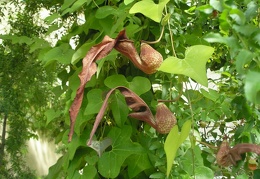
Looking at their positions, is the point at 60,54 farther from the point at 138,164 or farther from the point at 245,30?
the point at 245,30

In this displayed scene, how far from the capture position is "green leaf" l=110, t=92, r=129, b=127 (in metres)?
0.73

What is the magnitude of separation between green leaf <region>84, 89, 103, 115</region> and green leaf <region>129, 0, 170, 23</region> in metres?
0.21

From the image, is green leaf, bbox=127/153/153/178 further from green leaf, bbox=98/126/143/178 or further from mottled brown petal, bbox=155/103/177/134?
mottled brown petal, bbox=155/103/177/134

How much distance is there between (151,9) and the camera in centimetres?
54

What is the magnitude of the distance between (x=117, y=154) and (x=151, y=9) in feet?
0.96

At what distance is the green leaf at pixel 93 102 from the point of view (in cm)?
71

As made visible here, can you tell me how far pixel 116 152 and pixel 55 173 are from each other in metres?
0.24

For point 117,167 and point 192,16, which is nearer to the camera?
point 117,167

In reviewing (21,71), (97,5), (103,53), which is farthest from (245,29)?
(21,71)

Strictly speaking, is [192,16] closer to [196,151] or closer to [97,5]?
[97,5]

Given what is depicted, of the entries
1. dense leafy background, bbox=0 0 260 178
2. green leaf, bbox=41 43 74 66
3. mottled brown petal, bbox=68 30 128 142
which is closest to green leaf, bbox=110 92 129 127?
dense leafy background, bbox=0 0 260 178

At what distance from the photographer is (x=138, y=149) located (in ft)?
2.39

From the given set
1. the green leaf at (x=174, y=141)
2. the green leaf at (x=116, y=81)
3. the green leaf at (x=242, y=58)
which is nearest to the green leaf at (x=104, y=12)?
the green leaf at (x=116, y=81)

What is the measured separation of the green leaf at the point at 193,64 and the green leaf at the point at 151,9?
0.25ft
